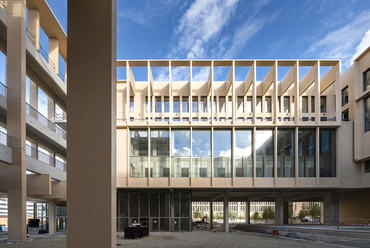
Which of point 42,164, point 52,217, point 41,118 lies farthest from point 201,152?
point 52,217

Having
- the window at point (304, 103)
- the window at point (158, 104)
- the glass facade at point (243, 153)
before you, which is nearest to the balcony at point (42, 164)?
the window at point (158, 104)

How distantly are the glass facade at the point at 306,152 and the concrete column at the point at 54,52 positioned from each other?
26.8 meters

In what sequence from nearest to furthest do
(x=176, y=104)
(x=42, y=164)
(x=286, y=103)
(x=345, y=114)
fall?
(x=42, y=164) → (x=345, y=114) → (x=176, y=104) → (x=286, y=103)

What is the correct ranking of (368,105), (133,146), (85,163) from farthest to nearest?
(133,146)
(368,105)
(85,163)

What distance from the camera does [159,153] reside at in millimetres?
29984

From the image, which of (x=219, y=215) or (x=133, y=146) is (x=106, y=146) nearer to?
(x=133, y=146)

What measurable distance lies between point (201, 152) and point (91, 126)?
26.9 meters

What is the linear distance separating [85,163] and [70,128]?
0.47 metres

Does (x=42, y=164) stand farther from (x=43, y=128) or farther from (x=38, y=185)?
(x=43, y=128)

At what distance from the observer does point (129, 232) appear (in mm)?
23234

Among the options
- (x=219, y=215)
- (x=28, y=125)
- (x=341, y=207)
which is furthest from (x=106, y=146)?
(x=219, y=215)

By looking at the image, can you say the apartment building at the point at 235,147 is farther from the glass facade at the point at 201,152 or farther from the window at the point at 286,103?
the window at the point at 286,103

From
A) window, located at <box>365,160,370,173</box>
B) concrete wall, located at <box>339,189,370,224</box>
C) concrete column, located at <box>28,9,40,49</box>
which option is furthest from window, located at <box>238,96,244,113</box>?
concrete column, located at <box>28,9,40,49</box>

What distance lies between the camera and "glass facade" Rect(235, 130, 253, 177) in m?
29.2
